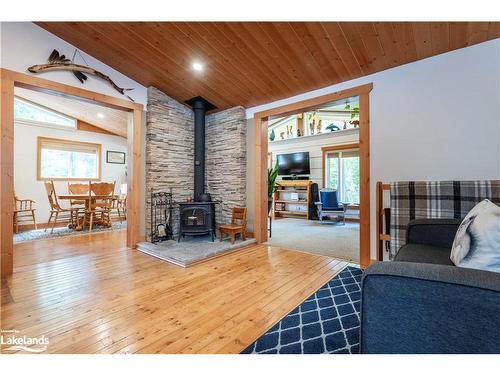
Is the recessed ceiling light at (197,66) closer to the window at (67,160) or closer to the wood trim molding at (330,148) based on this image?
the wood trim molding at (330,148)

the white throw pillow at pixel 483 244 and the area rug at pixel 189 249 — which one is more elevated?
the white throw pillow at pixel 483 244

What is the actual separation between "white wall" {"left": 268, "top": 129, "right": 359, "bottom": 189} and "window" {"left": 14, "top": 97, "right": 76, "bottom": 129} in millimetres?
5740

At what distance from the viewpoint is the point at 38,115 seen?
5238 millimetres

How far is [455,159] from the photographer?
88.3 inches

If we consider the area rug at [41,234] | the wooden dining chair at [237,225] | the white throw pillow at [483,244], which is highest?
Result: the white throw pillow at [483,244]

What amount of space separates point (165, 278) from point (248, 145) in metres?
2.46

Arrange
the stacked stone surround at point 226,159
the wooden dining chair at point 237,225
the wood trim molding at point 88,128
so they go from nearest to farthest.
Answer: the wooden dining chair at point 237,225 → the stacked stone surround at point 226,159 → the wood trim molding at point 88,128

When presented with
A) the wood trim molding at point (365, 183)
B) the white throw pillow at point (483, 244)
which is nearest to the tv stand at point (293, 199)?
the wood trim molding at point (365, 183)

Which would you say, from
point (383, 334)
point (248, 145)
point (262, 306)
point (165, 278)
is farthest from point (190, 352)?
point (248, 145)

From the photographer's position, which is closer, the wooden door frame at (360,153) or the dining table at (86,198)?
the wooden door frame at (360,153)

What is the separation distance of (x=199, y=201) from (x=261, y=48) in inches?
92.6

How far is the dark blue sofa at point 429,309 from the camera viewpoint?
71cm
